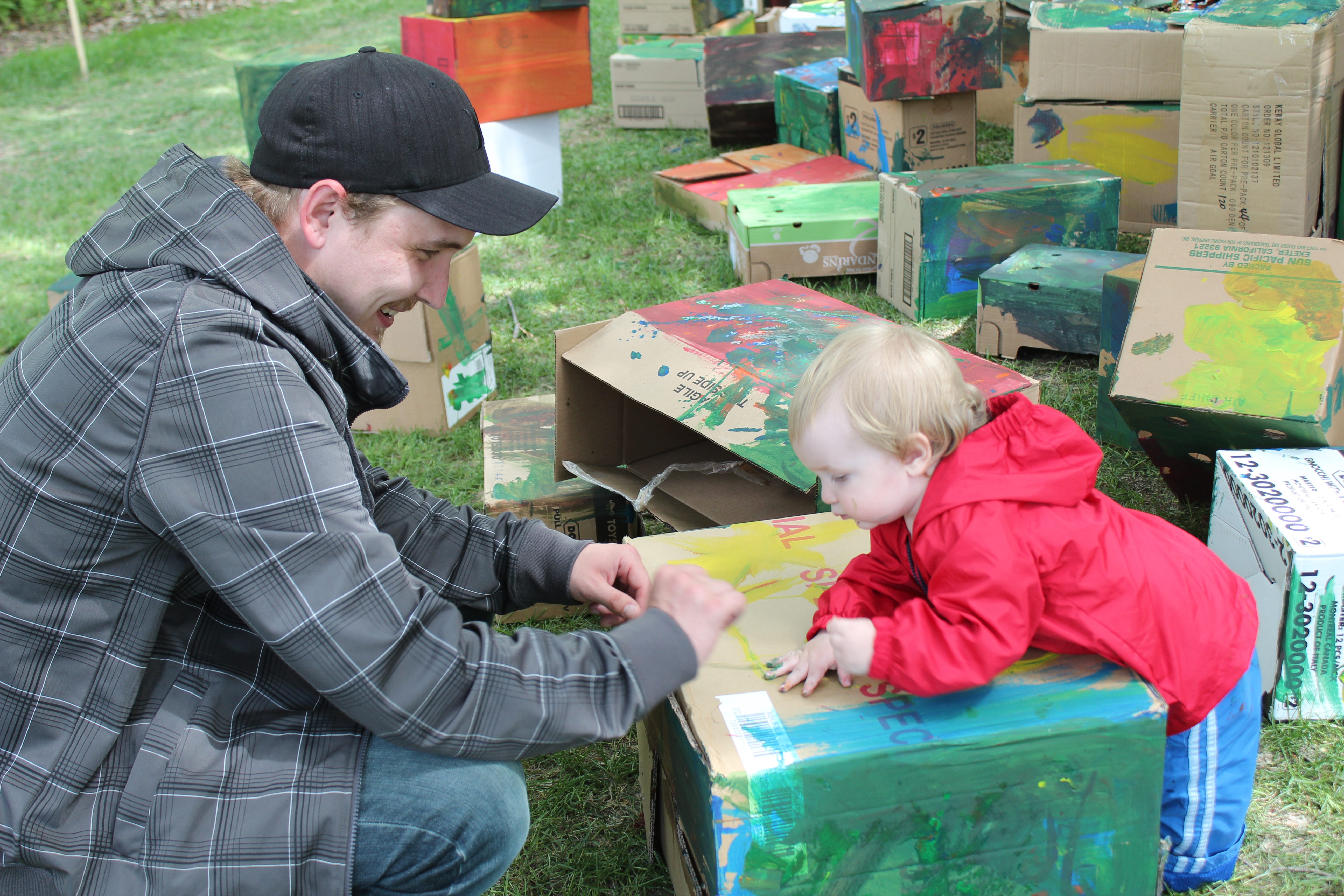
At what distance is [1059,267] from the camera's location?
3.11 meters

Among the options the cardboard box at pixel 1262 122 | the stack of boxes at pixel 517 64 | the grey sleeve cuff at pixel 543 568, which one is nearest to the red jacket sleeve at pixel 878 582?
the grey sleeve cuff at pixel 543 568

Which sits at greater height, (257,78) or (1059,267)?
(257,78)

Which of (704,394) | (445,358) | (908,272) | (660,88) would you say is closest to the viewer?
(704,394)

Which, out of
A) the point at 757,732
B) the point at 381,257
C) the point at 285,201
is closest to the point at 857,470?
the point at 757,732

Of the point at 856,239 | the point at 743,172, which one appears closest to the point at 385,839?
A: the point at 856,239

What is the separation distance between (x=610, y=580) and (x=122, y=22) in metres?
11.4

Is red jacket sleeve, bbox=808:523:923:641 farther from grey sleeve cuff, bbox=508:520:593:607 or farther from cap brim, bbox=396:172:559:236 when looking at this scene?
cap brim, bbox=396:172:559:236

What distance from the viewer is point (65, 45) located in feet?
32.1

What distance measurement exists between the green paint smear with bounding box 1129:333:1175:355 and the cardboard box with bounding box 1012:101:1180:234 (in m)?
1.72

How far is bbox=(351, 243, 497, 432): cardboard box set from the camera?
2.89 meters

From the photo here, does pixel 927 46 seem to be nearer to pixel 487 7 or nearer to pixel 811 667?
pixel 487 7

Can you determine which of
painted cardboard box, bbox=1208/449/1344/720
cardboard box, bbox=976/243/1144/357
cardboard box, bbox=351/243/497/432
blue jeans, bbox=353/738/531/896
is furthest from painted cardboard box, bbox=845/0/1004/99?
blue jeans, bbox=353/738/531/896

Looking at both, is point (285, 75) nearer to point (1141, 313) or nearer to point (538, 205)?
point (538, 205)

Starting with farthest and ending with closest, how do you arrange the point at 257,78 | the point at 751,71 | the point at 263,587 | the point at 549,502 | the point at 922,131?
the point at 751,71 → the point at 257,78 → the point at 922,131 → the point at 549,502 → the point at 263,587
